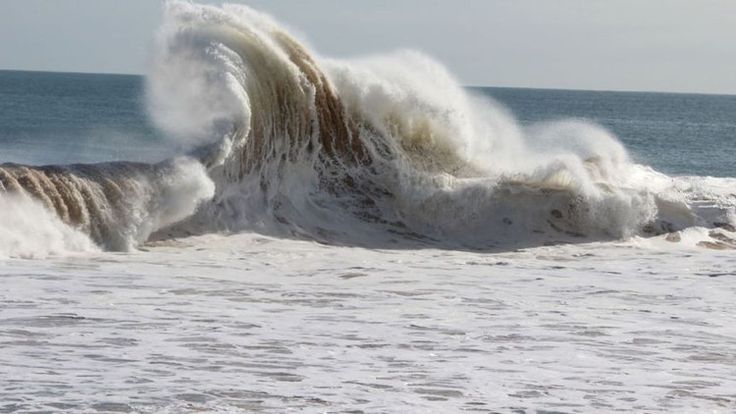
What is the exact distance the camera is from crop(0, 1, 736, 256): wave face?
647 inches

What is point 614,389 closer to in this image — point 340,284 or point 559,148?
point 340,284

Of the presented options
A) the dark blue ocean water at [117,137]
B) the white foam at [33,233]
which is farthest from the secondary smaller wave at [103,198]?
the dark blue ocean water at [117,137]

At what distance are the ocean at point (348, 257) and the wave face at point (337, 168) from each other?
0.04 m

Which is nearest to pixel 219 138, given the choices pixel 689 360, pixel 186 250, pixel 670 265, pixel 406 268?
pixel 186 250

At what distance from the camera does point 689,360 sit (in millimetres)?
9883

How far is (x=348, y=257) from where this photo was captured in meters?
15.2

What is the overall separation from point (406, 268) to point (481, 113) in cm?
726

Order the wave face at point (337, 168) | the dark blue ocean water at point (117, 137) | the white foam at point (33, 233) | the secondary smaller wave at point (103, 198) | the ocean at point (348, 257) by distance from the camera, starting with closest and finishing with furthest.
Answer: the ocean at point (348, 257) < the white foam at point (33, 233) < the secondary smaller wave at point (103, 198) < the wave face at point (337, 168) < the dark blue ocean water at point (117, 137)

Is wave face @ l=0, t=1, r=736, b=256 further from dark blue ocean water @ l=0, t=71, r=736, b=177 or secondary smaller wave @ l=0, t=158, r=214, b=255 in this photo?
dark blue ocean water @ l=0, t=71, r=736, b=177

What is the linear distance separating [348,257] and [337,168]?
11.0 feet

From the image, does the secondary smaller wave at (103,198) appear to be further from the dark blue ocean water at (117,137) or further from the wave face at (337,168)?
the dark blue ocean water at (117,137)

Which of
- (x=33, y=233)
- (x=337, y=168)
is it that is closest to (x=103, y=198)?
(x=33, y=233)

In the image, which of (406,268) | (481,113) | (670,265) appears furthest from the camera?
(481,113)

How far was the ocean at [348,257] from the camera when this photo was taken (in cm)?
878
